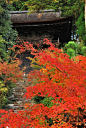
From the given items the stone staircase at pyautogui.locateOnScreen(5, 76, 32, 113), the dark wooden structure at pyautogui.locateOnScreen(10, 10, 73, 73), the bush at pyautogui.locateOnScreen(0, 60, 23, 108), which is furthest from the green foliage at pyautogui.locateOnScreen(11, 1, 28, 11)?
the bush at pyautogui.locateOnScreen(0, 60, 23, 108)

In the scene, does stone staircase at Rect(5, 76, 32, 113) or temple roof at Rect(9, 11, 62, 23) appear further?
temple roof at Rect(9, 11, 62, 23)

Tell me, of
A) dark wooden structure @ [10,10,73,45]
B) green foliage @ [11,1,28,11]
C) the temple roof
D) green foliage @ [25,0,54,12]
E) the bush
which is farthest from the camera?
green foliage @ [11,1,28,11]

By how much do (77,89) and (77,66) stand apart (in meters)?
1.60

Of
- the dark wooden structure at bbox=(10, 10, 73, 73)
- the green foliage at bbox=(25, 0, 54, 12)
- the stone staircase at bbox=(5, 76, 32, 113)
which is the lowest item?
the stone staircase at bbox=(5, 76, 32, 113)

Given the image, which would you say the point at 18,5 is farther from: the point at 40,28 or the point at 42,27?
the point at 42,27

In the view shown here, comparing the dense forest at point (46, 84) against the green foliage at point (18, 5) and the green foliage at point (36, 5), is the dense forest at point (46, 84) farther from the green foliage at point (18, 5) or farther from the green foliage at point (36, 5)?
the green foliage at point (18, 5)

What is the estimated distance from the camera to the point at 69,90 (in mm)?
5688

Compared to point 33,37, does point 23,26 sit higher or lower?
higher

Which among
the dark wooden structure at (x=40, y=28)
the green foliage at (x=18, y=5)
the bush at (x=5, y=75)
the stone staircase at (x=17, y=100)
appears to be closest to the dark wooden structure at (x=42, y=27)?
the dark wooden structure at (x=40, y=28)

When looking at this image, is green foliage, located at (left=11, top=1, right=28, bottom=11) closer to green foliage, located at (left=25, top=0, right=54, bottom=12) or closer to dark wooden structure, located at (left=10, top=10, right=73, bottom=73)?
green foliage, located at (left=25, top=0, right=54, bottom=12)

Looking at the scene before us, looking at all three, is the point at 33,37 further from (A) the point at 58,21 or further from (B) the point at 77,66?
(B) the point at 77,66

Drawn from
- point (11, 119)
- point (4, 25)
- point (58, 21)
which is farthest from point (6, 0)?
point (11, 119)

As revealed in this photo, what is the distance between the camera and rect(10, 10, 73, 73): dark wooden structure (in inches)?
674

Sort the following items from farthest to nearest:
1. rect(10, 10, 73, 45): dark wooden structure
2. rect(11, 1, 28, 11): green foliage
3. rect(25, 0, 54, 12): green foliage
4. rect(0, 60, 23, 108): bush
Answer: rect(11, 1, 28, 11): green foliage < rect(25, 0, 54, 12): green foliage < rect(10, 10, 73, 45): dark wooden structure < rect(0, 60, 23, 108): bush
